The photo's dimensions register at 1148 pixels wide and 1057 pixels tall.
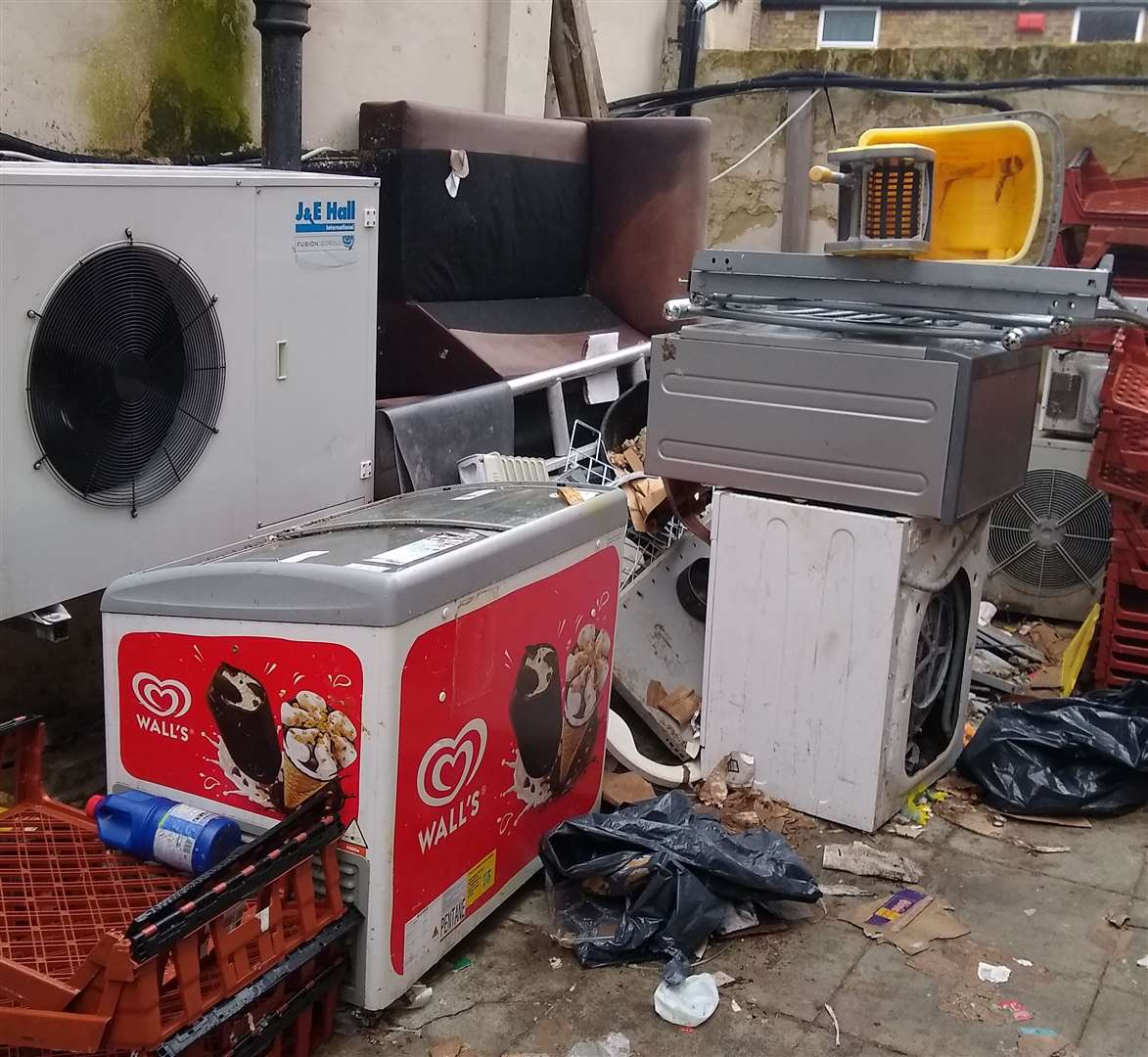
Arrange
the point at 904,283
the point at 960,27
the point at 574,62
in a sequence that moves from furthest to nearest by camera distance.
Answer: the point at 960,27, the point at 574,62, the point at 904,283

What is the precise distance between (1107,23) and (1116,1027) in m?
14.9

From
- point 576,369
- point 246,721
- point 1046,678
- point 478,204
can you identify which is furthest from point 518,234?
point 246,721

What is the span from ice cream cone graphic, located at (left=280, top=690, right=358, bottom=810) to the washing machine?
144cm

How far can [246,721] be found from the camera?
7.92 ft

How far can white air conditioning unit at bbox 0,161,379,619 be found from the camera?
7.91ft

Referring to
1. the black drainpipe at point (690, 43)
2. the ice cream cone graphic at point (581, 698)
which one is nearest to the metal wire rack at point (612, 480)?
the ice cream cone graphic at point (581, 698)

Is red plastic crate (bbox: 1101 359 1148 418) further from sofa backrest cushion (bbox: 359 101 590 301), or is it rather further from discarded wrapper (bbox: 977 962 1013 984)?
sofa backrest cushion (bbox: 359 101 590 301)

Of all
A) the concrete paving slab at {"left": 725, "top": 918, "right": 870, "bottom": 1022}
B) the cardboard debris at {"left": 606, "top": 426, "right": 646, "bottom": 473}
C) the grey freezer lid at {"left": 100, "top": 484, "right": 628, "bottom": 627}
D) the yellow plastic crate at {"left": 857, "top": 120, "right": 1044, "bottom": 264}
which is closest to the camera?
the grey freezer lid at {"left": 100, "top": 484, "right": 628, "bottom": 627}

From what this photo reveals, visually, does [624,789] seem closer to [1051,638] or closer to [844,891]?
[844,891]

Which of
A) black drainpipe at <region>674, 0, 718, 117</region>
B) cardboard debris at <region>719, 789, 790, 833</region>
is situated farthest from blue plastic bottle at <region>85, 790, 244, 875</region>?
black drainpipe at <region>674, 0, 718, 117</region>

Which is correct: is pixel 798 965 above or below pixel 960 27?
below

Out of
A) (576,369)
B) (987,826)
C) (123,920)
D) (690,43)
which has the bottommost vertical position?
(987,826)

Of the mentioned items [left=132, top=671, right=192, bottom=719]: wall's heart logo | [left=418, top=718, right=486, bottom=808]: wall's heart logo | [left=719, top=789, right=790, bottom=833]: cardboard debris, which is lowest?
[left=719, top=789, right=790, bottom=833]: cardboard debris

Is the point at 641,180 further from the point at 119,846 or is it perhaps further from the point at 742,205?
the point at 119,846
